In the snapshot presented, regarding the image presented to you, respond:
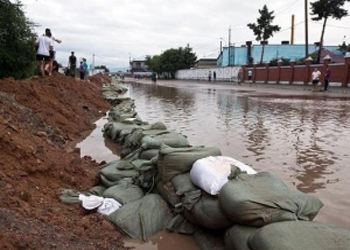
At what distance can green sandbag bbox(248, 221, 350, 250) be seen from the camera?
2719 millimetres

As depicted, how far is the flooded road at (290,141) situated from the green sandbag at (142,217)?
1525 millimetres

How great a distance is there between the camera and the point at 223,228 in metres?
3.66

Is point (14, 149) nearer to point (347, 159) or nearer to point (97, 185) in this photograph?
point (97, 185)

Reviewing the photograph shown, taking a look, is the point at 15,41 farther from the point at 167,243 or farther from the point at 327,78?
the point at 327,78

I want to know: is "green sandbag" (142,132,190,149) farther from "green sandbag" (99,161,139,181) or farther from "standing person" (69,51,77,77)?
"standing person" (69,51,77,77)

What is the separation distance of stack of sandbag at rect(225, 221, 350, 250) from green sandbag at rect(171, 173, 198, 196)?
3.56ft

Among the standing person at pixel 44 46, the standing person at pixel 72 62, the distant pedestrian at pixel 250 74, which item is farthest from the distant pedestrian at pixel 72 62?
the distant pedestrian at pixel 250 74

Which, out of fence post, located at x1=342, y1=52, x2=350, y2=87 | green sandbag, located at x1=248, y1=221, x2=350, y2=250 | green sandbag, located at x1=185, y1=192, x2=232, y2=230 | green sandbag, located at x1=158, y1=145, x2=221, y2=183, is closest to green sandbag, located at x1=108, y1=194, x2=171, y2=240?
green sandbag, located at x1=158, y1=145, x2=221, y2=183

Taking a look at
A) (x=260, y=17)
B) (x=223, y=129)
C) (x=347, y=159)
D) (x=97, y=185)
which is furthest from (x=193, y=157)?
(x=260, y=17)

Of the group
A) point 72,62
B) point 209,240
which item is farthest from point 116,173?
point 72,62

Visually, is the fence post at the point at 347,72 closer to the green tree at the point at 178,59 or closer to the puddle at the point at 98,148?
the puddle at the point at 98,148

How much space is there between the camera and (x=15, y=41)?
14.5 m

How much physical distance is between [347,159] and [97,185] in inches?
155

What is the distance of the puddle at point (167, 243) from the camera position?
3914 mm
